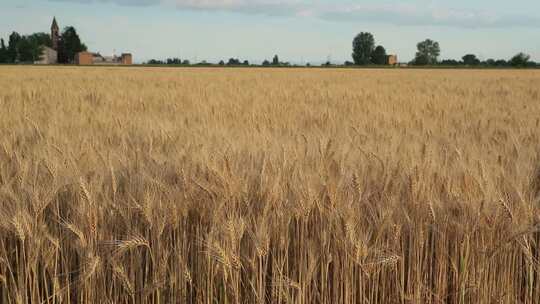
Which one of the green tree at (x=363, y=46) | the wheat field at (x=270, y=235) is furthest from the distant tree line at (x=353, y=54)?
the wheat field at (x=270, y=235)

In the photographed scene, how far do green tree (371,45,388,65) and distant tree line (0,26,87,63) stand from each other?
49.4 meters

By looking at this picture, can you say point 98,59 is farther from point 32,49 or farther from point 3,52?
point 3,52

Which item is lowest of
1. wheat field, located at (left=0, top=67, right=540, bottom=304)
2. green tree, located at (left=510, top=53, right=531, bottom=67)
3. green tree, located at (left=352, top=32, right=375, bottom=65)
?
wheat field, located at (left=0, top=67, right=540, bottom=304)

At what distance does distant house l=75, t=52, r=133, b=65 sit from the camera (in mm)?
77875

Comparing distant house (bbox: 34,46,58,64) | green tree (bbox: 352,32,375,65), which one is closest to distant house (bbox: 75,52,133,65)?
distant house (bbox: 34,46,58,64)

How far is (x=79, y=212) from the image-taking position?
163cm

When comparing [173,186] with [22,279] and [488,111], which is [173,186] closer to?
[22,279]

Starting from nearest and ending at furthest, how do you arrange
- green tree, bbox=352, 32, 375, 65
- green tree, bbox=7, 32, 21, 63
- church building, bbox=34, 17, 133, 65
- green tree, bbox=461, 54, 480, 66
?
green tree, bbox=461, 54, 480, 66 < green tree, bbox=7, 32, 21, 63 < church building, bbox=34, 17, 133, 65 < green tree, bbox=352, 32, 375, 65

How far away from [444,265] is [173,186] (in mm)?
955

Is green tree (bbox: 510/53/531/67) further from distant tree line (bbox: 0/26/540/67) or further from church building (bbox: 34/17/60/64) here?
church building (bbox: 34/17/60/64)

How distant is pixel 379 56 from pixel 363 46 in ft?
35.2

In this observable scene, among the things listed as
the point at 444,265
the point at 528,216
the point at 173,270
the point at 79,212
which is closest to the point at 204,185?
the point at 173,270

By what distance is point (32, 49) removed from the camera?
84.6 meters

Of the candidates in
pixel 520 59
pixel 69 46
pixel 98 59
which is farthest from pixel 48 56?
pixel 520 59
